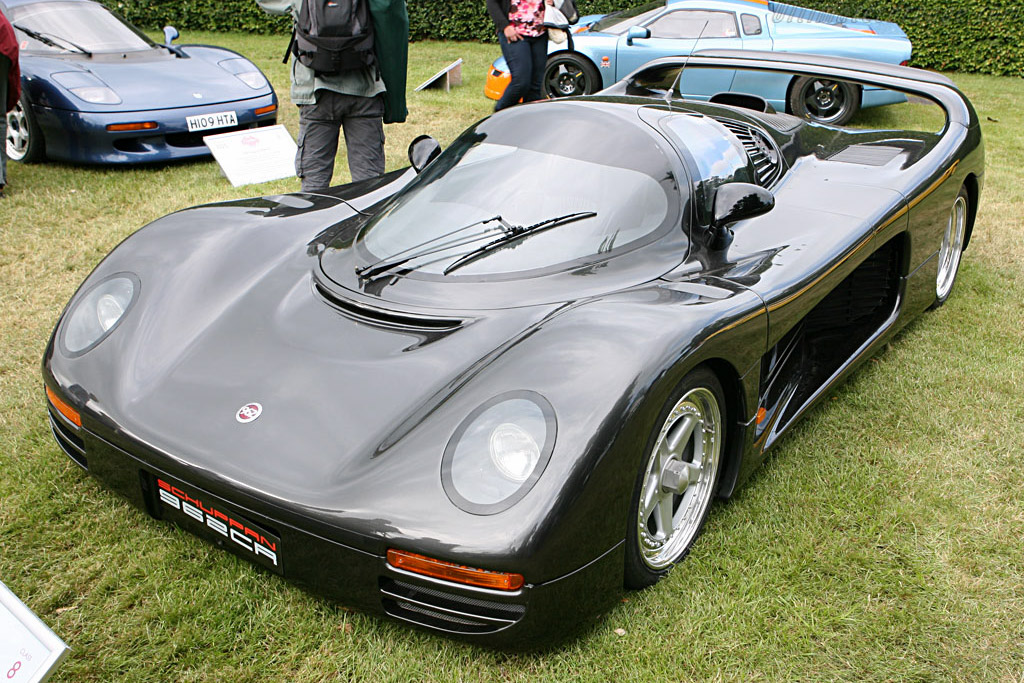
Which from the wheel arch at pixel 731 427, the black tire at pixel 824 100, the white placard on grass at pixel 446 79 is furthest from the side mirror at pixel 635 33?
the wheel arch at pixel 731 427

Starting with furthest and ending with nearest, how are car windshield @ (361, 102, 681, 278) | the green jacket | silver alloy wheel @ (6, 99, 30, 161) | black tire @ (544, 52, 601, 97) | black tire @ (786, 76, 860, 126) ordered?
1. black tire @ (544, 52, 601, 97)
2. black tire @ (786, 76, 860, 126)
3. silver alloy wheel @ (6, 99, 30, 161)
4. the green jacket
5. car windshield @ (361, 102, 681, 278)

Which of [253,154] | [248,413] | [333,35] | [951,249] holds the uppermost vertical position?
[333,35]

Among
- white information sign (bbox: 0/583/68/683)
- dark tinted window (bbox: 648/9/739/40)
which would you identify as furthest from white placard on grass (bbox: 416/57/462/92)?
white information sign (bbox: 0/583/68/683)

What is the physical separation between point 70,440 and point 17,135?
4684 mm

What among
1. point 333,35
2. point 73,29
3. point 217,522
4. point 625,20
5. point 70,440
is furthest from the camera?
point 625,20

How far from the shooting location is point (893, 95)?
8.20 m

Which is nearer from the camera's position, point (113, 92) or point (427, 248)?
point (427, 248)

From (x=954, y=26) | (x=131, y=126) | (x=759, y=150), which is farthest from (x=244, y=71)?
(x=954, y=26)

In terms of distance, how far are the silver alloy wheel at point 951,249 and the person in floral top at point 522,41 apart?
3239 mm

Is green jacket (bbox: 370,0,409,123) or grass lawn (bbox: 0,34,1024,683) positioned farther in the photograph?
green jacket (bbox: 370,0,409,123)

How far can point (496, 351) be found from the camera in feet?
7.34

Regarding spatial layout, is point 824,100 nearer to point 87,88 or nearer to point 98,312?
point 87,88

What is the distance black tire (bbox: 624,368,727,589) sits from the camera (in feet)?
7.16

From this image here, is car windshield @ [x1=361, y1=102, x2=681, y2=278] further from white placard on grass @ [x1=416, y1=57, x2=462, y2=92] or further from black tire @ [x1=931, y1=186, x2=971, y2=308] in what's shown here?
white placard on grass @ [x1=416, y1=57, x2=462, y2=92]
